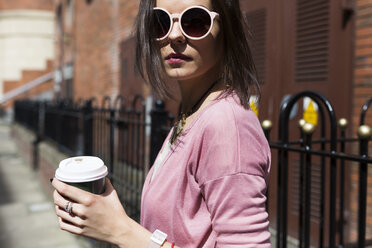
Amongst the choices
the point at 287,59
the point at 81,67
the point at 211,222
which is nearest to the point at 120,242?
the point at 211,222

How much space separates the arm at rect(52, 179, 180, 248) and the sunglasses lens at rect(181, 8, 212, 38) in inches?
21.3

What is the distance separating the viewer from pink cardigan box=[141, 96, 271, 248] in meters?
0.85

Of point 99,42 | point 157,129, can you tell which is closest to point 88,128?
point 157,129

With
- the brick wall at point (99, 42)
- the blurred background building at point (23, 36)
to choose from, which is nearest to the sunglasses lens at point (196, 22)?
the brick wall at point (99, 42)

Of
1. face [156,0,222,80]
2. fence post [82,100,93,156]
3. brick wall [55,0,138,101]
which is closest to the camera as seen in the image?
face [156,0,222,80]

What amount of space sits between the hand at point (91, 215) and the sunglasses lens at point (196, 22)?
54 centimetres

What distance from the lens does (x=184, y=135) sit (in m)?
1.05

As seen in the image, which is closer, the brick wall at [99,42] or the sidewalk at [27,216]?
the sidewalk at [27,216]

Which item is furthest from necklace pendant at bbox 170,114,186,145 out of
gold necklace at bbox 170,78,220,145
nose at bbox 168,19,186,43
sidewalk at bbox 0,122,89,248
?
sidewalk at bbox 0,122,89,248

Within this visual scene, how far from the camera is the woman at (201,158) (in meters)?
0.86

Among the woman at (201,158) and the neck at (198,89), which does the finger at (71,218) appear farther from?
the neck at (198,89)

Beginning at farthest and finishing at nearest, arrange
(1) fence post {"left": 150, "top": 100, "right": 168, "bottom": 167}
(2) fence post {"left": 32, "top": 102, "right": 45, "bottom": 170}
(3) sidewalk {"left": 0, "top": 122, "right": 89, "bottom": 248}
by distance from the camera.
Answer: (2) fence post {"left": 32, "top": 102, "right": 45, "bottom": 170} → (3) sidewalk {"left": 0, "top": 122, "right": 89, "bottom": 248} → (1) fence post {"left": 150, "top": 100, "right": 168, "bottom": 167}

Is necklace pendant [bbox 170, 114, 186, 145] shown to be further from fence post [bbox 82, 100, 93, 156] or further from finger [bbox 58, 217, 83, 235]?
fence post [bbox 82, 100, 93, 156]

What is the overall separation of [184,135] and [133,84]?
6.15m
